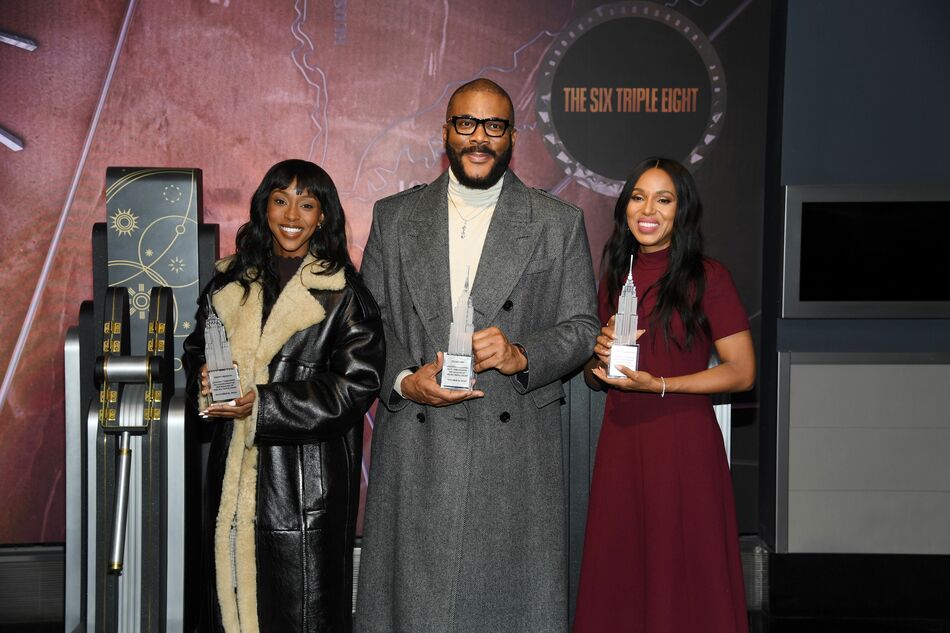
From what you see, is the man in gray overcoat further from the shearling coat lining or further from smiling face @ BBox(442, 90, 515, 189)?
the shearling coat lining

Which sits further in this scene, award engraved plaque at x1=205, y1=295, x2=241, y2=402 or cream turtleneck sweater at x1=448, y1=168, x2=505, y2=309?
cream turtleneck sweater at x1=448, y1=168, x2=505, y2=309

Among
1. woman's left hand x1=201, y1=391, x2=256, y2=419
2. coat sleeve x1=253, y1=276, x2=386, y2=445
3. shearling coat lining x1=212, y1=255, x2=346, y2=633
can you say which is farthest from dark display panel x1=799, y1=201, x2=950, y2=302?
woman's left hand x1=201, y1=391, x2=256, y2=419

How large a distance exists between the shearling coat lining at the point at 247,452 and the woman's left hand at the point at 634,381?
0.72 metres

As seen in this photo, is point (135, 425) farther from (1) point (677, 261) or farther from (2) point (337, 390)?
(1) point (677, 261)

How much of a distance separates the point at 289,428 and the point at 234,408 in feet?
0.47

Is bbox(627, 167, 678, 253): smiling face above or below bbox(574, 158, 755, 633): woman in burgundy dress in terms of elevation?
above

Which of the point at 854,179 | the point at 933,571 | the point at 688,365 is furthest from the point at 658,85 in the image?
the point at 933,571

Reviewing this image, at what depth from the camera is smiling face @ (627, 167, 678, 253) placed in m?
2.29

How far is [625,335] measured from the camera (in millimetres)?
2107

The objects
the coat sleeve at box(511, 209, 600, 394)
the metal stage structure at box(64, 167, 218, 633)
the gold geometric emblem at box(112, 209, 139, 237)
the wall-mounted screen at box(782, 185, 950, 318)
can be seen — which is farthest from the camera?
the wall-mounted screen at box(782, 185, 950, 318)

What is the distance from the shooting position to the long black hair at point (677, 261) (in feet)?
7.34

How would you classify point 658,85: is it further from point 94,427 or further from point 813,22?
point 94,427

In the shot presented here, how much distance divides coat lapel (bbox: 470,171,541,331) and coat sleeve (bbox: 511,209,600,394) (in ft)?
0.35

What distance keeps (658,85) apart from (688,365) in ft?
5.73
